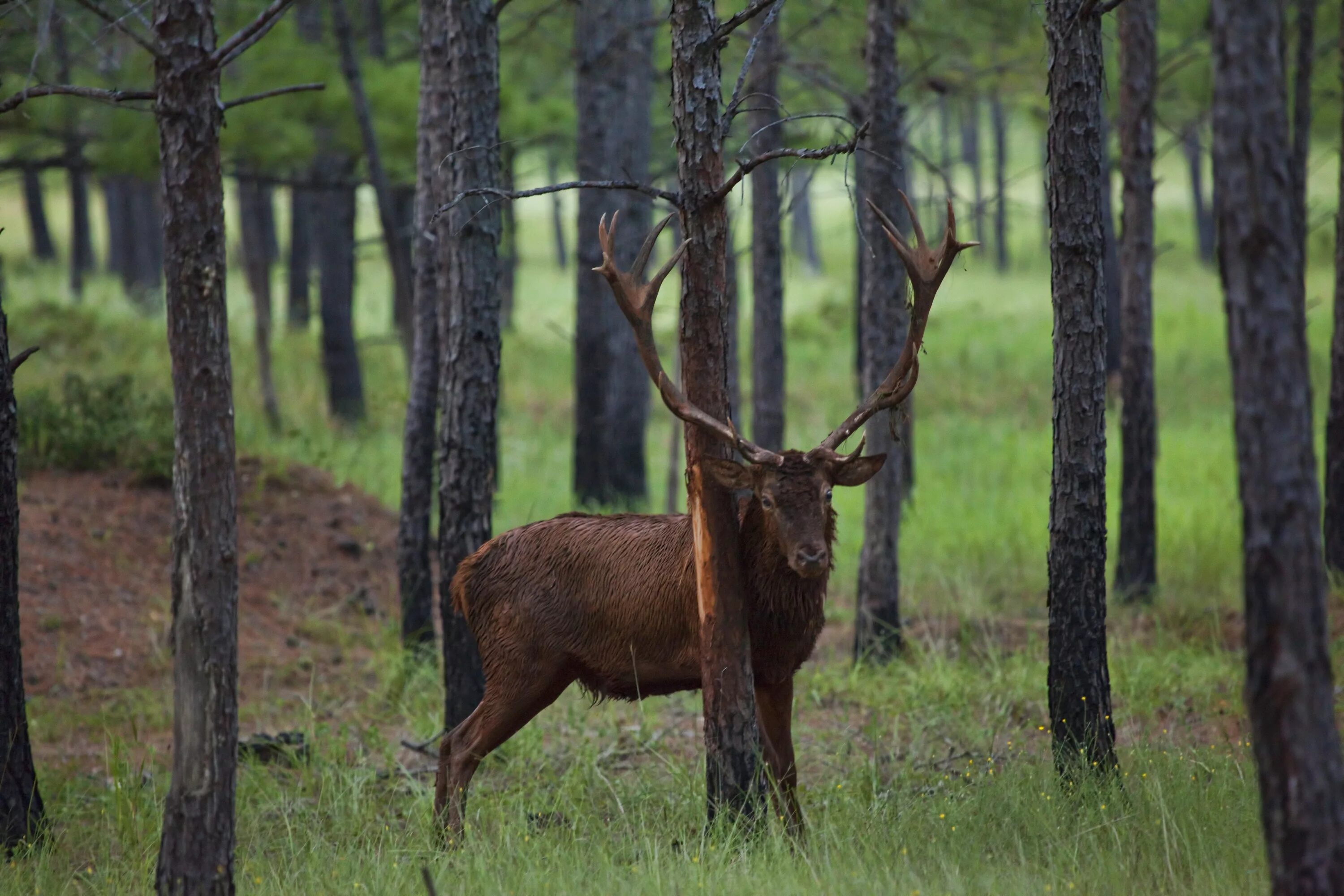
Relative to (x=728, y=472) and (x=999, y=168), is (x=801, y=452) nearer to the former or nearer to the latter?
(x=728, y=472)

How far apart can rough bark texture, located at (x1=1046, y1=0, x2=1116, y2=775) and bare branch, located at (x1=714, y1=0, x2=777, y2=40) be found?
126cm

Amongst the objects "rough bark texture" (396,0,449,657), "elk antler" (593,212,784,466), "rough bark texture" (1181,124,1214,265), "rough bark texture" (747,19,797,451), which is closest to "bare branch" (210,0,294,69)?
"elk antler" (593,212,784,466)

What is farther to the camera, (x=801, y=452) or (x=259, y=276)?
(x=259, y=276)

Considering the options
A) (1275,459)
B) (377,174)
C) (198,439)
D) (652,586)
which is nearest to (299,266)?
(377,174)

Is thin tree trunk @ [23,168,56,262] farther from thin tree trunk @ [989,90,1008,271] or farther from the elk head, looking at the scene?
the elk head

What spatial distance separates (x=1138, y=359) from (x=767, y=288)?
112 inches

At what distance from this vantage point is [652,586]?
5750mm

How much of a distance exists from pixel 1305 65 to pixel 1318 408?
7637 mm

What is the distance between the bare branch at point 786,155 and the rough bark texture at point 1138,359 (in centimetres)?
520

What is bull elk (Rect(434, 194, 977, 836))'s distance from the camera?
5.27 meters

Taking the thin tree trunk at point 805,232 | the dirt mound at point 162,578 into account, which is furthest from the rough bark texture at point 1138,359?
the thin tree trunk at point 805,232

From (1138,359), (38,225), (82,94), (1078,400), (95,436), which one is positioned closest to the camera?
(82,94)

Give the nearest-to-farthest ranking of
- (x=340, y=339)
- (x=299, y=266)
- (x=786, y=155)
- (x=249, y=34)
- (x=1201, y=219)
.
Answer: (x=249, y=34) < (x=786, y=155) < (x=340, y=339) < (x=299, y=266) < (x=1201, y=219)

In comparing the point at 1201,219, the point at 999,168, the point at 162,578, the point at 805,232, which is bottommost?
the point at 162,578
